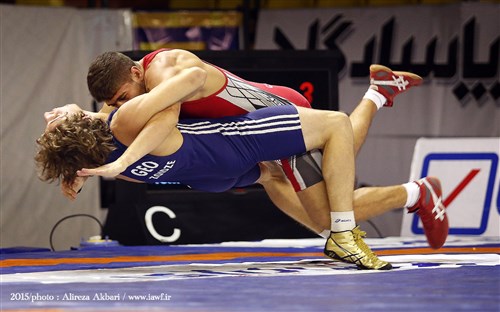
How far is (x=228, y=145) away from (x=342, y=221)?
0.53 meters

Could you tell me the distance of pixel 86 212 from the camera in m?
6.66

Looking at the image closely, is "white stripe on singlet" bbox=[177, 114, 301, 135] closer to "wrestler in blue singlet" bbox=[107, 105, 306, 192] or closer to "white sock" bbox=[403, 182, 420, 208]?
"wrestler in blue singlet" bbox=[107, 105, 306, 192]

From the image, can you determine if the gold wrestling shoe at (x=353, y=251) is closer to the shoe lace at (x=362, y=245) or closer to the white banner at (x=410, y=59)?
the shoe lace at (x=362, y=245)

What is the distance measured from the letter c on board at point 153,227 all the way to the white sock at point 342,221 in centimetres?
199

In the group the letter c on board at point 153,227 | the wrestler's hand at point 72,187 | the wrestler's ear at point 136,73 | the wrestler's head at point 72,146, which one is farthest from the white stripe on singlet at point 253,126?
the letter c on board at point 153,227

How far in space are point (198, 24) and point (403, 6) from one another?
5.09 ft

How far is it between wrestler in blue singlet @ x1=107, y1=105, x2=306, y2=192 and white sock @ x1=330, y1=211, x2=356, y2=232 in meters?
0.29

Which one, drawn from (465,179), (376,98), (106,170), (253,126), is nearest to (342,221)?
(253,126)

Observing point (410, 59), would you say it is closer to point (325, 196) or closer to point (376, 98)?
point (376, 98)

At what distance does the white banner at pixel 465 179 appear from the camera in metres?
5.54

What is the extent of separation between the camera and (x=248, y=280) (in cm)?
304

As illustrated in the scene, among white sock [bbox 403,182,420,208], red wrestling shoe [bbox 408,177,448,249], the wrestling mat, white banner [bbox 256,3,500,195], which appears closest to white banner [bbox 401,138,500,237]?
the wrestling mat

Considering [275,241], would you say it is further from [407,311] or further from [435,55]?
[407,311]

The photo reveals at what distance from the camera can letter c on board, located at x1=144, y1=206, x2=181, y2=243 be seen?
214 inches
